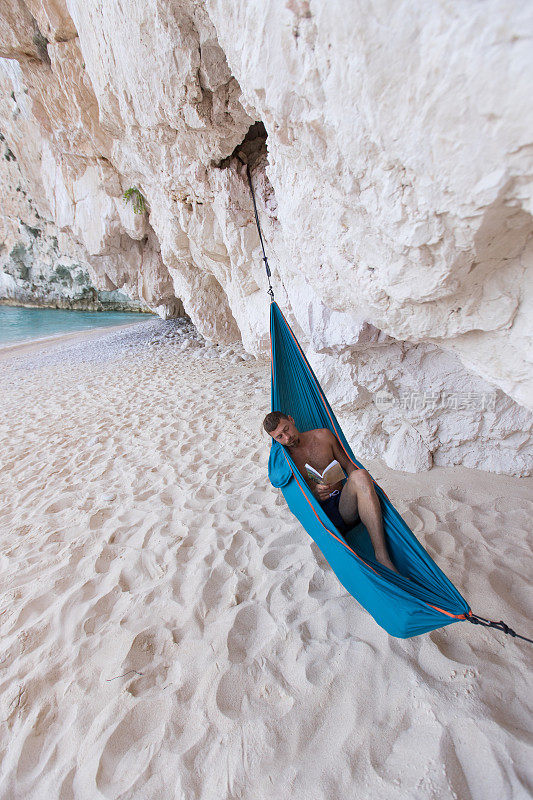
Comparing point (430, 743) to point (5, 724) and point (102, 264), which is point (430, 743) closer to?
point (5, 724)

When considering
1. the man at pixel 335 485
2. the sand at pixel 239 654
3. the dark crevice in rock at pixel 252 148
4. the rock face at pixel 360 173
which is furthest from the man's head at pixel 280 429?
the dark crevice in rock at pixel 252 148

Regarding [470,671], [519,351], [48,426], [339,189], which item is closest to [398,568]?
[470,671]

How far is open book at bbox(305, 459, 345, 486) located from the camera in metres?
1.83

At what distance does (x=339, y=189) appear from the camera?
1207mm

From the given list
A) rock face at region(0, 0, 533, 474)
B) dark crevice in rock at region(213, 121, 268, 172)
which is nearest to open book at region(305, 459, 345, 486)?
rock face at region(0, 0, 533, 474)

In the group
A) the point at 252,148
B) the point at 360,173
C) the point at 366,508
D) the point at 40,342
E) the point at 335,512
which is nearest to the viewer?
the point at 360,173

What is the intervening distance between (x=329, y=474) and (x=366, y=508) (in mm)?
376

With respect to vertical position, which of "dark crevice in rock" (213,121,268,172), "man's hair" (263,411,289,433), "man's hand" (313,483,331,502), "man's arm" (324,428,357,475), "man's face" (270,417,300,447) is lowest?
"man's hand" (313,483,331,502)

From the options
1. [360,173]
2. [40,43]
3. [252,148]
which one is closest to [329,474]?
[360,173]

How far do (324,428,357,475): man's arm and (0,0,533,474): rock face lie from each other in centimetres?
62

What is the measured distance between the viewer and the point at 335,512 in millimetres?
1727

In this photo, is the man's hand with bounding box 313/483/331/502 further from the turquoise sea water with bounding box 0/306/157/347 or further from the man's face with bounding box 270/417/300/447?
the turquoise sea water with bounding box 0/306/157/347

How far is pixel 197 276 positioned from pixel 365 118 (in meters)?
5.00

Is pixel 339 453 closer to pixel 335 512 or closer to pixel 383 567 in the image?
pixel 335 512
